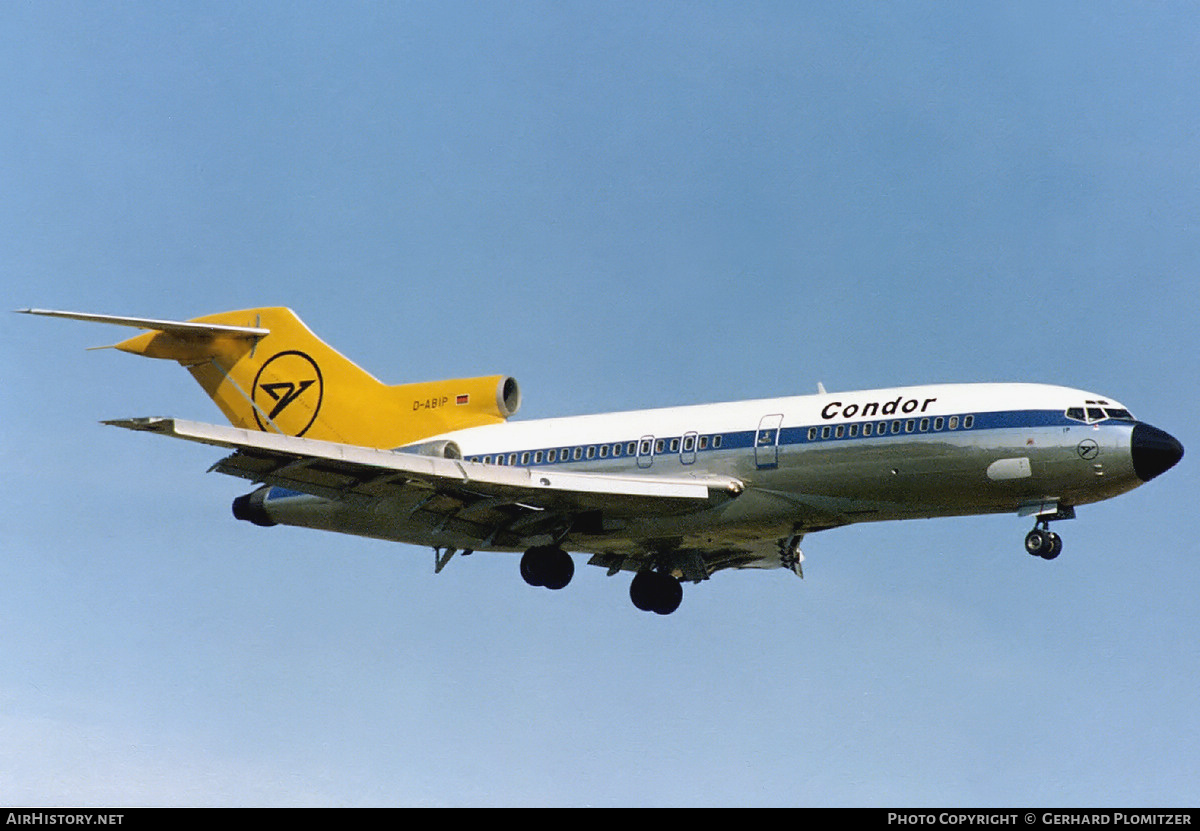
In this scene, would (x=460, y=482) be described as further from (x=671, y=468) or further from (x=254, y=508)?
(x=254, y=508)

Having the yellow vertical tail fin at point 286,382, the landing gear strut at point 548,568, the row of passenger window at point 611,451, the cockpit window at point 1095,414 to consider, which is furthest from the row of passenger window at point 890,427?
the yellow vertical tail fin at point 286,382

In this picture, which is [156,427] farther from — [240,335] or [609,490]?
[240,335]

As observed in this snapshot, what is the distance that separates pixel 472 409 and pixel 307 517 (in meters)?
4.09

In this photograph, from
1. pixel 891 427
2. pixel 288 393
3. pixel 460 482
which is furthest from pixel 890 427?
pixel 288 393

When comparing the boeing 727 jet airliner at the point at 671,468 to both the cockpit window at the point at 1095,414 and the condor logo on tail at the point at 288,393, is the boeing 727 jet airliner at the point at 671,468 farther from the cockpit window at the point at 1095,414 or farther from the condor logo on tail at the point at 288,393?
the condor logo on tail at the point at 288,393

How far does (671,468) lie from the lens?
31.3m

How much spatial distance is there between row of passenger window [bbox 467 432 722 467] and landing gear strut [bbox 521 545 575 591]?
1908mm

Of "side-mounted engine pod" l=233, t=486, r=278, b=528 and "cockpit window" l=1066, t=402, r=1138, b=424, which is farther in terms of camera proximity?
"side-mounted engine pod" l=233, t=486, r=278, b=528

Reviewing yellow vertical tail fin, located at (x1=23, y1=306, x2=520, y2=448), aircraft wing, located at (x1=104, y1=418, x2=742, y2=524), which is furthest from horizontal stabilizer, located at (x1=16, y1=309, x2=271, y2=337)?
aircraft wing, located at (x1=104, y1=418, x2=742, y2=524)

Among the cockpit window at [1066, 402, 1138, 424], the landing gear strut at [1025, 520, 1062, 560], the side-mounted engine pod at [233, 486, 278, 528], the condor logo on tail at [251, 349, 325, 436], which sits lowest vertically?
the landing gear strut at [1025, 520, 1062, 560]

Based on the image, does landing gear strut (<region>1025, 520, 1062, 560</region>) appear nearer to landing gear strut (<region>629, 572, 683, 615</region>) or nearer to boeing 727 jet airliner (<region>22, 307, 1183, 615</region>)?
boeing 727 jet airliner (<region>22, 307, 1183, 615</region>)

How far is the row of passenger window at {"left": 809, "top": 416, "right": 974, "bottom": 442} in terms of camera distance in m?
28.9

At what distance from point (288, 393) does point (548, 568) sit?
8908 mm
